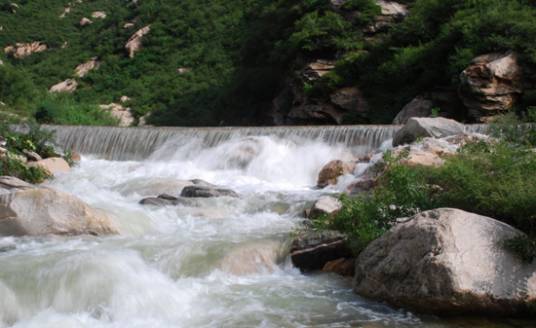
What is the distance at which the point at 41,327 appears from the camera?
440cm

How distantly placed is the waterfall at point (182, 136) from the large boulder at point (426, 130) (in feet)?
2.29

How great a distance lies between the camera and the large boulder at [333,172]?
436 inches

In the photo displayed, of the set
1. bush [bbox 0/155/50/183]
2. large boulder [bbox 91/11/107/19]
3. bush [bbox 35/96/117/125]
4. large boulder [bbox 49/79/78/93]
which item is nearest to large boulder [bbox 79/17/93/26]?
large boulder [bbox 91/11/107/19]

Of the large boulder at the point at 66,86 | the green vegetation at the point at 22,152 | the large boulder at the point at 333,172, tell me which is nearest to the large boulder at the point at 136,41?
the large boulder at the point at 66,86

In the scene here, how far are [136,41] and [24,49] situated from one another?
9732mm

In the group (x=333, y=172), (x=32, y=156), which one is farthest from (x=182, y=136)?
(x=333, y=172)

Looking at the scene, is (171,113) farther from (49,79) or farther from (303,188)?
(303,188)

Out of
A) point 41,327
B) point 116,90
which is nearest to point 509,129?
point 41,327

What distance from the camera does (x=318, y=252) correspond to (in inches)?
241

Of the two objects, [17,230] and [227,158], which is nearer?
[17,230]

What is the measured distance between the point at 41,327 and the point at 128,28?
39.8 m

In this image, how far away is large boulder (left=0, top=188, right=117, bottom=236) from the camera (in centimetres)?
690

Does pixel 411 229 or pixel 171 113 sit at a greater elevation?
pixel 411 229

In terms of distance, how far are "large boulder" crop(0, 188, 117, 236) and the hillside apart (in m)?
11.9
